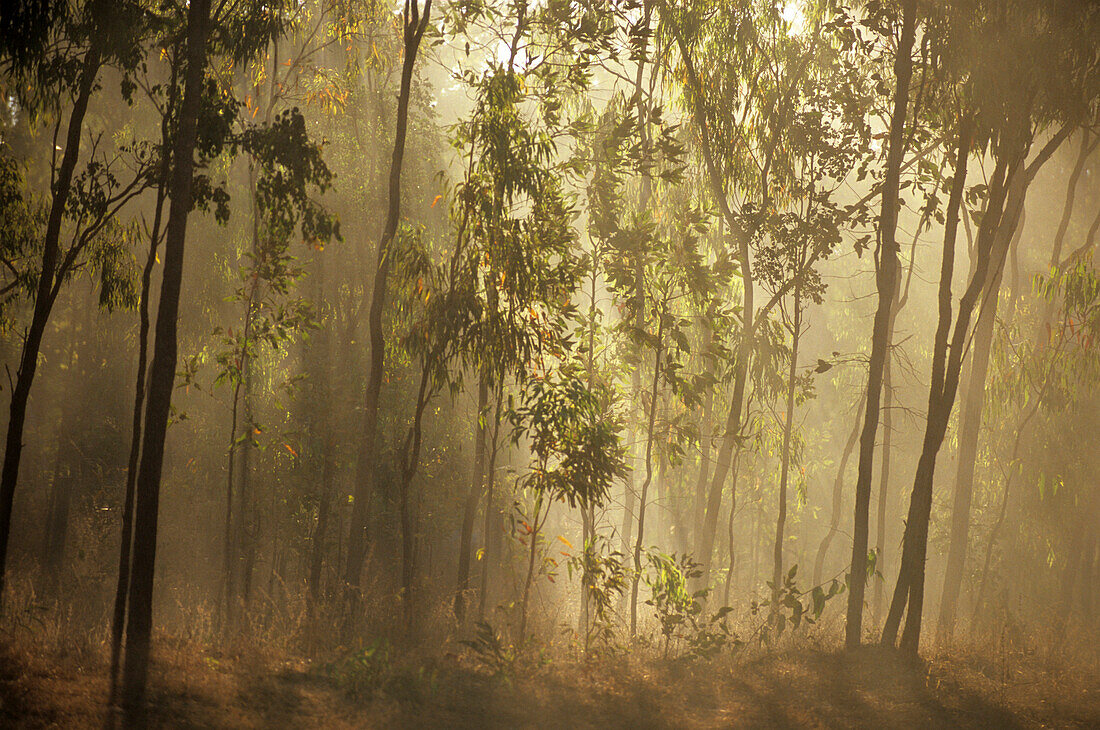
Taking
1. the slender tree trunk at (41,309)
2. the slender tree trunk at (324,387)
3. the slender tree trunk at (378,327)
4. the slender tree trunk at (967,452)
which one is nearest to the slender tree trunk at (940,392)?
the slender tree trunk at (967,452)

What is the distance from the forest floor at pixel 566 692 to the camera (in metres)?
5.41

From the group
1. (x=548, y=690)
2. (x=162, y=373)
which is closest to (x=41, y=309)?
(x=162, y=373)

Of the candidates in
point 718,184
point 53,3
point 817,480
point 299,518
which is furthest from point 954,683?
point 817,480

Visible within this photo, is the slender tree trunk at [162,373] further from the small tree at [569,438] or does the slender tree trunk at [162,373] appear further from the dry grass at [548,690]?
the small tree at [569,438]

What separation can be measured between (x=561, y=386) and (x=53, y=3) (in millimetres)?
6260

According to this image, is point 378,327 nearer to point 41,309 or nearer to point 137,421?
point 137,421

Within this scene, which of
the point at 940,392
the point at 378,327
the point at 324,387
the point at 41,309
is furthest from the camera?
the point at 324,387

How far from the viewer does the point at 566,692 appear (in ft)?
23.0

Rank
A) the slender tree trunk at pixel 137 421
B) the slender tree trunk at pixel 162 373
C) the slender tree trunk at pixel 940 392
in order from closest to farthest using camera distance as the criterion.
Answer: the slender tree trunk at pixel 162 373 < the slender tree trunk at pixel 137 421 < the slender tree trunk at pixel 940 392

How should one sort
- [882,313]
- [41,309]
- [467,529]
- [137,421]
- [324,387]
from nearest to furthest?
[137,421] → [41,309] → [882,313] → [467,529] → [324,387]

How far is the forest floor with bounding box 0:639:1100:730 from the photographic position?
541 centimetres

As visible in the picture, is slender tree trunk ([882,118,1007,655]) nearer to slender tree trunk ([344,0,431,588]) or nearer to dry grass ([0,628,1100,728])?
dry grass ([0,628,1100,728])

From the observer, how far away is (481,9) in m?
8.35

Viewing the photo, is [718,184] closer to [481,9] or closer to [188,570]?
[481,9]
